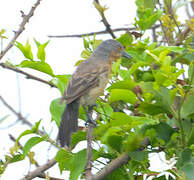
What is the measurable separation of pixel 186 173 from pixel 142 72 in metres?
0.83

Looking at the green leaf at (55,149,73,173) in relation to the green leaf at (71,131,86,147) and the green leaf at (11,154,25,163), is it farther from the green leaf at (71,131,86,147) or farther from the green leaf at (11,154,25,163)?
the green leaf at (11,154,25,163)

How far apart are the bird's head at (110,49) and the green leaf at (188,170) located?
1209 millimetres

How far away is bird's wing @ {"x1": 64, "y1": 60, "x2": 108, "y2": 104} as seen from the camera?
3.15 metres

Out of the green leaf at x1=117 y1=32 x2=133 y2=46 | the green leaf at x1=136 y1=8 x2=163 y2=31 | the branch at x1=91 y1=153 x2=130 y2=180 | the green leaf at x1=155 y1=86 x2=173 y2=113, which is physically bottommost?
the branch at x1=91 y1=153 x2=130 y2=180

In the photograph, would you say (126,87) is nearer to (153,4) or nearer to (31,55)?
(31,55)

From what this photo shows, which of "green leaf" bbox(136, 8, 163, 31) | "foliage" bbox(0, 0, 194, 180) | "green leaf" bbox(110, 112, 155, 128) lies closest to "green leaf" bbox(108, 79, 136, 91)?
"foliage" bbox(0, 0, 194, 180)

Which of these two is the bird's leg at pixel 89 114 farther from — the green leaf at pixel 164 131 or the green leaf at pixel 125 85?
the green leaf at pixel 164 131

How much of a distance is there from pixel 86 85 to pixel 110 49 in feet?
2.09

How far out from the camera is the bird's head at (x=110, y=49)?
10.5ft

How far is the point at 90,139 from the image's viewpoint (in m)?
2.25

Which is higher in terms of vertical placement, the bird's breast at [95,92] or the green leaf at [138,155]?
the bird's breast at [95,92]

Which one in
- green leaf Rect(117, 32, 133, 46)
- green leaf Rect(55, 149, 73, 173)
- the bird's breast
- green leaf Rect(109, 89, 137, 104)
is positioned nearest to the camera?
green leaf Rect(109, 89, 137, 104)

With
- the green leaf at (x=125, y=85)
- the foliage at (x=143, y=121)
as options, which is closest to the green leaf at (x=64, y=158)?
the foliage at (x=143, y=121)

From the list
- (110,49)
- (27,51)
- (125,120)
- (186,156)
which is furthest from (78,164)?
(110,49)
